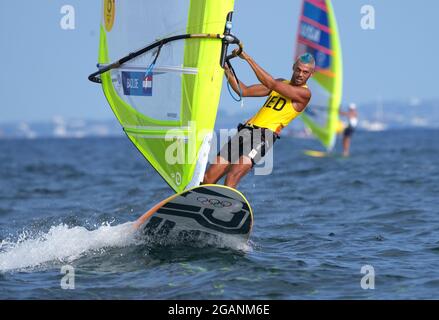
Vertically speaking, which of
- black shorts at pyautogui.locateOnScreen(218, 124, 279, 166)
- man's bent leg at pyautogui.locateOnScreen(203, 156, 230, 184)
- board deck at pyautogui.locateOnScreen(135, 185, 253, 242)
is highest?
black shorts at pyautogui.locateOnScreen(218, 124, 279, 166)

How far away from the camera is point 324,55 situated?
1069 inches

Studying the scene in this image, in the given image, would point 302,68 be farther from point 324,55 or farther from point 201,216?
point 324,55

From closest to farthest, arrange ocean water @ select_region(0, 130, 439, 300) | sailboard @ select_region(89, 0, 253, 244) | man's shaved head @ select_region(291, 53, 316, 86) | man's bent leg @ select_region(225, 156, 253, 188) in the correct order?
ocean water @ select_region(0, 130, 439, 300) < sailboard @ select_region(89, 0, 253, 244) < man's shaved head @ select_region(291, 53, 316, 86) < man's bent leg @ select_region(225, 156, 253, 188)

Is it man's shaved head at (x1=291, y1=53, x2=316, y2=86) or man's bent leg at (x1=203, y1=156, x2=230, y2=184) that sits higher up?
man's shaved head at (x1=291, y1=53, x2=316, y2=86)

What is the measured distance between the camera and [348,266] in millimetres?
8297

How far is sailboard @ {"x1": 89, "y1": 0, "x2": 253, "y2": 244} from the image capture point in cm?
830

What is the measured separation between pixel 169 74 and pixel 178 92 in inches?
9.5

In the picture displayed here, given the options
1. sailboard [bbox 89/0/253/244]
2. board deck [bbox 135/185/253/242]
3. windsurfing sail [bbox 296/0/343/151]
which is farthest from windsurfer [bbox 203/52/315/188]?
windsurfing sail [bbox 296/0/343/151]

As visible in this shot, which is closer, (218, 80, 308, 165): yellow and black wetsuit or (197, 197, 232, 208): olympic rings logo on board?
(197, 197, 232, 208): olympic rings logo on board

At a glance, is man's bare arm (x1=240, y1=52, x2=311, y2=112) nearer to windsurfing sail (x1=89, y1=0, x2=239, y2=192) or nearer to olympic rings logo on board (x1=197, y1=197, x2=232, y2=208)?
windsurfing sail (x1=89, y1=0, x2=239, y2=192)

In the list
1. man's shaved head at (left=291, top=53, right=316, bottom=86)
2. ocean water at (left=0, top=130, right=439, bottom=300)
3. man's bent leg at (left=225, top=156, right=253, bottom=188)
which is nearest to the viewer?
ocean water at (left=0, top=130, right=439, bottom=300)

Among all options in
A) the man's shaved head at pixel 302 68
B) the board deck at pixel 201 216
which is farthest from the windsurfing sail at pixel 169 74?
the man's shaved head at pixel 302 68

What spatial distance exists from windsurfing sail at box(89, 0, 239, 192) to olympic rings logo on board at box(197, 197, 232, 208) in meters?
0.39

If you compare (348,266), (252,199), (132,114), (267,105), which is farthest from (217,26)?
(252,199)
